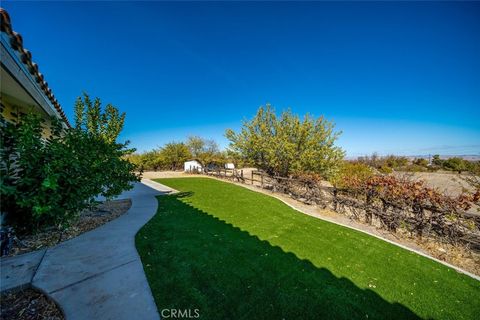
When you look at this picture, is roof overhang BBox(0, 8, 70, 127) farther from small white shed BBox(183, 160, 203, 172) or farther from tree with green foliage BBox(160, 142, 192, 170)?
tree with green foliage BBox(160, 142, 192, 170)

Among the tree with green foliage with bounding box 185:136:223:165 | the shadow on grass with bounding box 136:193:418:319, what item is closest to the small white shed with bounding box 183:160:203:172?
the tree with green foliage with bounding box 185:136:223:165

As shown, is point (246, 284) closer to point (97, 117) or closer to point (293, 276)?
point (293, 276)

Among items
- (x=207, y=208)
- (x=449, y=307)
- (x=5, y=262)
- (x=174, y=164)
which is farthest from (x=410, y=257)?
(x=174, y=164)

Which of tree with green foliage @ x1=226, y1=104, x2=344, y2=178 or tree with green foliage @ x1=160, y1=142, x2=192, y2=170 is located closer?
tree with green foliage @ x1=226, y1=104, x2=344, y2=178

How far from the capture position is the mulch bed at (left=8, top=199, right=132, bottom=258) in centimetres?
408

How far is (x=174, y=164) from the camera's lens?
113ft

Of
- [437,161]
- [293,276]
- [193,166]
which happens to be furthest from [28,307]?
[437,161]

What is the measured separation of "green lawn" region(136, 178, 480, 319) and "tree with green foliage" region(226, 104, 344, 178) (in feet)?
21.9

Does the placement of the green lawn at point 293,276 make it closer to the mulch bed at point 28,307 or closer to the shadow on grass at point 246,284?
the shadow on grass at point 246,284

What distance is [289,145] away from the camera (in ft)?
38.8

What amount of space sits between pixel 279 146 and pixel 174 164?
25718 mm

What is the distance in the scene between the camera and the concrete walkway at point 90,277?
2.49 m

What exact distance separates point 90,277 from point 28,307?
684mm

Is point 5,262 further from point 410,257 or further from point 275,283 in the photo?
point 410,257
